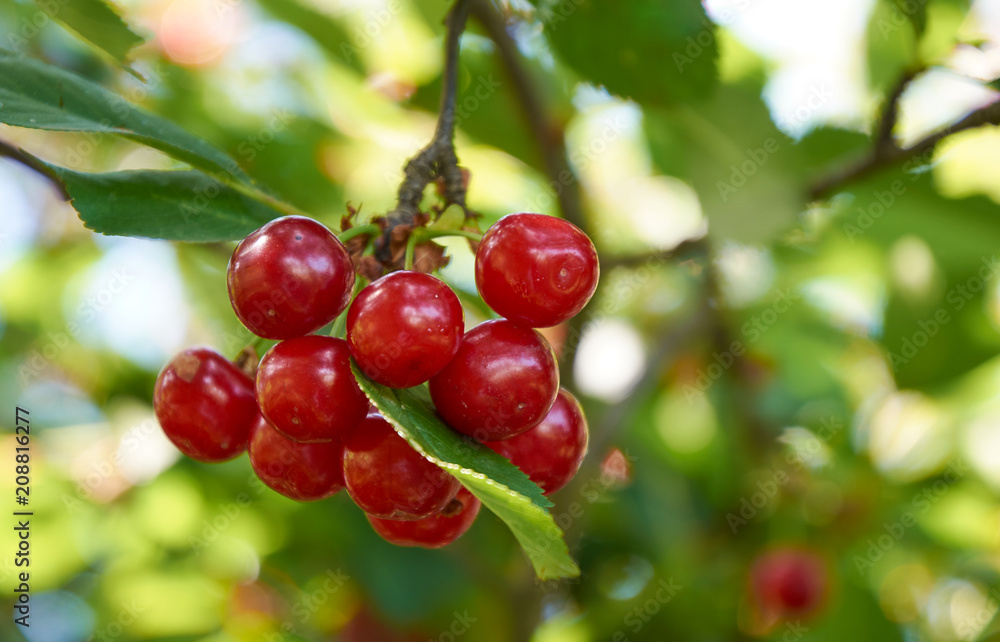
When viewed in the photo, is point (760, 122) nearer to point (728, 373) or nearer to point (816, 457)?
point (728, 373)

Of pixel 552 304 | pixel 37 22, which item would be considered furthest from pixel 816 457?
pixel 37 22

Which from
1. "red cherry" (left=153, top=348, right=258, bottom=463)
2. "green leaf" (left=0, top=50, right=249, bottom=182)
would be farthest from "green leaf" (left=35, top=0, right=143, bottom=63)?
"red cherry" (left=153, top=348, right=258, bottom=463)

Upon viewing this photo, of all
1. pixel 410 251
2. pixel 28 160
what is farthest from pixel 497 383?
pixel 28 160

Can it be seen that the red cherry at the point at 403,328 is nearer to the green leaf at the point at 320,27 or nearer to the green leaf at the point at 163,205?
the green leaf at the point at 163,205

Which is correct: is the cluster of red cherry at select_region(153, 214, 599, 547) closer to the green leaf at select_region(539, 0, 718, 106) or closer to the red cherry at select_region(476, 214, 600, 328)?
the red cherry at select_region(476, 214, 600, 328)

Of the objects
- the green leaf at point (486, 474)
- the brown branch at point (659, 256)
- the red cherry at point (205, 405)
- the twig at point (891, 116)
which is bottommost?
the brown branch at point (659, 256)

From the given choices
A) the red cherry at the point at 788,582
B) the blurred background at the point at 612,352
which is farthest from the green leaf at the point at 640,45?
the red cherry at the point at 788,582
